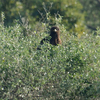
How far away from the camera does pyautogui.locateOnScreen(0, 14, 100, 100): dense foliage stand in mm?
4414

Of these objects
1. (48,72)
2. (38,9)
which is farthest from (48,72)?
(38,9)

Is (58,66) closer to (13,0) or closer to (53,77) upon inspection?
(53,77)

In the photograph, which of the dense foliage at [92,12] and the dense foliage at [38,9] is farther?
the dense foliage at [92,12]

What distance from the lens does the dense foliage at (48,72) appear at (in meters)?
4.41

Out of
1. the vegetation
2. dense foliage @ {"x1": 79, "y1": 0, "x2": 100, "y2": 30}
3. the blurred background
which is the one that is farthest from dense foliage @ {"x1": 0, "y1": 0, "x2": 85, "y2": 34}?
the vegetation

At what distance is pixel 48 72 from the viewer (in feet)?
14.9

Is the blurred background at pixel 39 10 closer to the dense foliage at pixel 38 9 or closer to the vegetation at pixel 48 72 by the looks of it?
the dense foliage at pixel 38 9

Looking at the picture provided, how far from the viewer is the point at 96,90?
462 centimetres

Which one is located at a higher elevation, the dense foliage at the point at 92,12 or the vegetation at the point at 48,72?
the dense foliage at the point at 92,12

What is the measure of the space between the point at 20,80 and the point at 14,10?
29.0ft

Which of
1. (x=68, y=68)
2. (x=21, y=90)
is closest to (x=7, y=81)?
(x=21, y=90)

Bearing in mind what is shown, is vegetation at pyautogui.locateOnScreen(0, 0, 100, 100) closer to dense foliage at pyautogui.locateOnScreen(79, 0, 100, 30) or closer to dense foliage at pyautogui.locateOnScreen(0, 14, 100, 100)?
dense foliage at pyautogui.locateOnScreen(0, 14, 100, 100)

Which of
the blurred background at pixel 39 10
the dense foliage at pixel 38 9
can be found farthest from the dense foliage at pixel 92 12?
the dense foliage at pixel 38 9

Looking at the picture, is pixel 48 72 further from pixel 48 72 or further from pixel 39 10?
pixel 39 10
